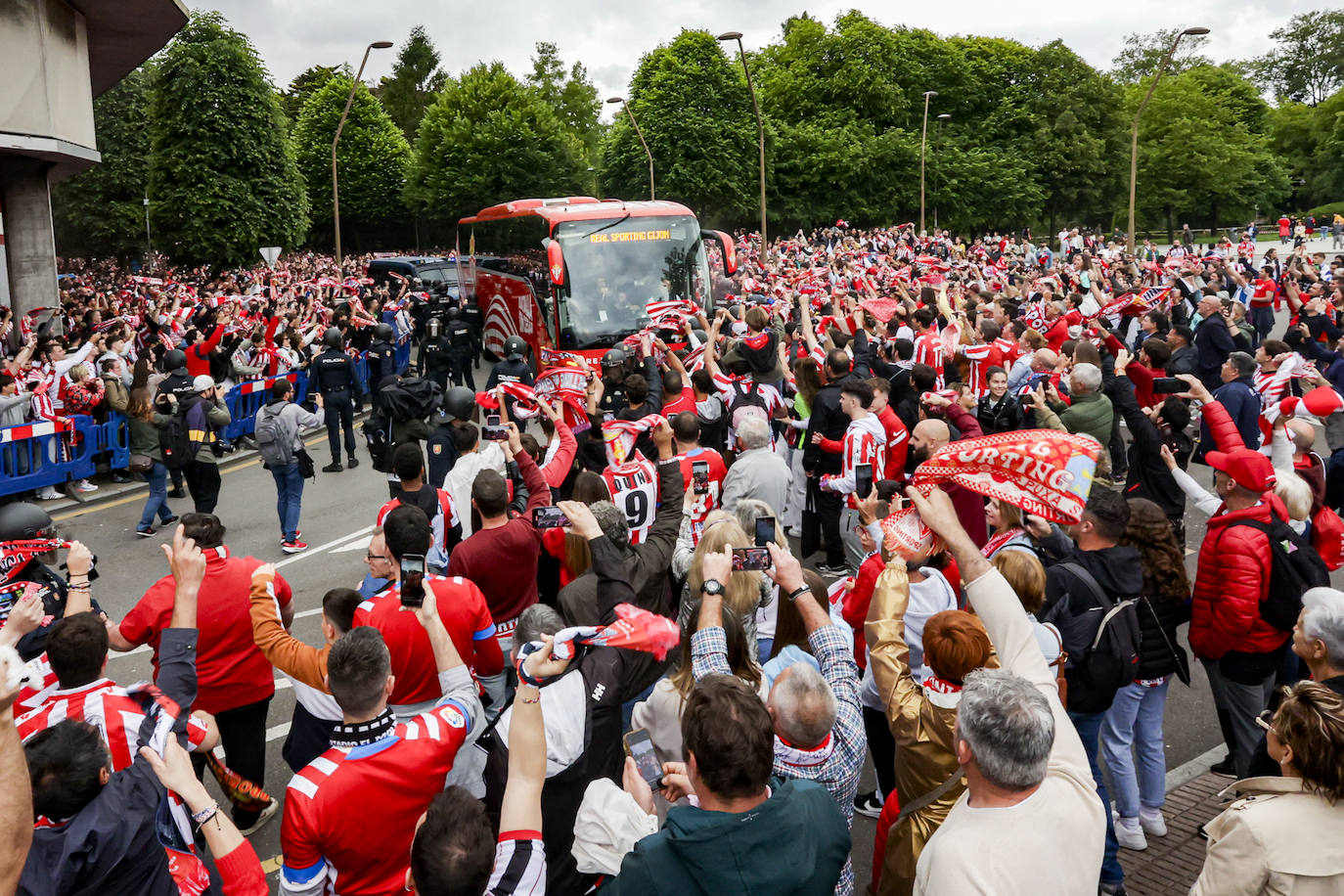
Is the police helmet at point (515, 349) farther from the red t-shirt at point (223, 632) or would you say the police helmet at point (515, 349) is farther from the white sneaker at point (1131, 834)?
the white sneaker at point (1131, 834)

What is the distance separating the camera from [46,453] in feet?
41.9

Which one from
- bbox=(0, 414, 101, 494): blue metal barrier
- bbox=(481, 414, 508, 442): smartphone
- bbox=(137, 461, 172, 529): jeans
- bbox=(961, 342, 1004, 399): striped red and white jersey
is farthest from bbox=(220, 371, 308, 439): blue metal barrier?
bbox=(481, 414, 508, 442): smartphone

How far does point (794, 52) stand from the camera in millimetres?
60906

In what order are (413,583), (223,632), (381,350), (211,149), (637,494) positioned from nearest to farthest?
(413,583) < (223,632) < (637,494) < (381,350) < (211,149)

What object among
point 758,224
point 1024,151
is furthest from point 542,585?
point 1024,151

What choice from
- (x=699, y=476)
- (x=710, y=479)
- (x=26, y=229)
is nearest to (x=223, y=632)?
(x=699, y=476)

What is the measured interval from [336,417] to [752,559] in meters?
11.7

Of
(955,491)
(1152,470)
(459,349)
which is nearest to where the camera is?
(955,491)

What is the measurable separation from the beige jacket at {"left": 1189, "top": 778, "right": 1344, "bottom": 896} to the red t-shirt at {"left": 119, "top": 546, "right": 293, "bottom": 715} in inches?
163

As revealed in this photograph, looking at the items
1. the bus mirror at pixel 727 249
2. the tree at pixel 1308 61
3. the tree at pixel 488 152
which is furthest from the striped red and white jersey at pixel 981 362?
the tree at pixel 1308 61

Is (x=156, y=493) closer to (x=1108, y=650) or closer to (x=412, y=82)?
(x=1108, y=650)

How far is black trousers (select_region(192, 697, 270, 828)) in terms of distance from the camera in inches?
207

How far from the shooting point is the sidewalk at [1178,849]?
4.80 meters

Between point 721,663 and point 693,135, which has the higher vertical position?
point 693,135
